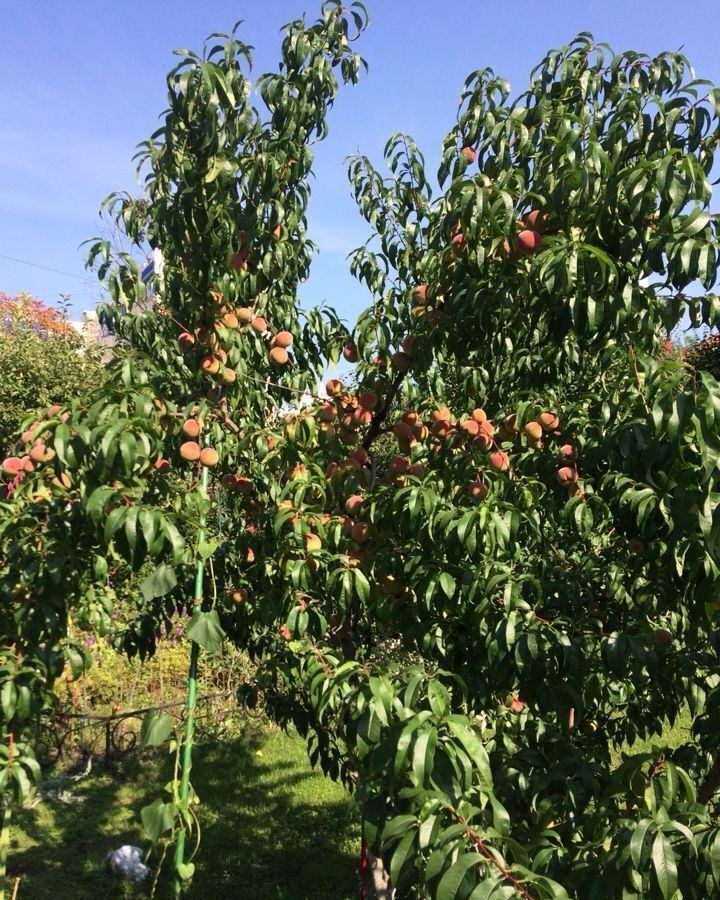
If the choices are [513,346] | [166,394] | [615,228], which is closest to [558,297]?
[615,228]

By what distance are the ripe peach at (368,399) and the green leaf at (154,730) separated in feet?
3.68

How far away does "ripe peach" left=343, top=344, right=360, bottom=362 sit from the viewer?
2.54 m

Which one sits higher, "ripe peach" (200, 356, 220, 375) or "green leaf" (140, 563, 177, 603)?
"ripe peach" (200, 356, 220, 375)

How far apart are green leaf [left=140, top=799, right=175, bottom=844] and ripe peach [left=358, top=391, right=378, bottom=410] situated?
129cm

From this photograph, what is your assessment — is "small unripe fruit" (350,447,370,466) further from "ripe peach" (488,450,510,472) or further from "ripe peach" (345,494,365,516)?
"ripe peach" (488,450,510,472)

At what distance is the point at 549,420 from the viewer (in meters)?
2.02

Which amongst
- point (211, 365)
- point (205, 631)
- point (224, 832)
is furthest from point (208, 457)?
point (224, 832)

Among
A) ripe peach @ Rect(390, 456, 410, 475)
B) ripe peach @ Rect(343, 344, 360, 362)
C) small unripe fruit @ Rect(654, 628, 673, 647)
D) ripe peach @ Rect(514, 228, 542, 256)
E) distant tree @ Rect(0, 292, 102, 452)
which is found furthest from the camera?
distant tree @ Rect(0, 292, 102, 452)

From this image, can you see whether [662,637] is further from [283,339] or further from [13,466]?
[13,466]

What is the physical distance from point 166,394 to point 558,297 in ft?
4.28

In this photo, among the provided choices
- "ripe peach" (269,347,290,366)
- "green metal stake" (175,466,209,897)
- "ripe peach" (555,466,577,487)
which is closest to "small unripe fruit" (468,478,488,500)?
"ripe peach" (555,466,577,487)

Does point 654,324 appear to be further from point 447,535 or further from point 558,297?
point 447,535

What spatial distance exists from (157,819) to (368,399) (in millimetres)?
1339

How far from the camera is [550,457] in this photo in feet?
6.83
